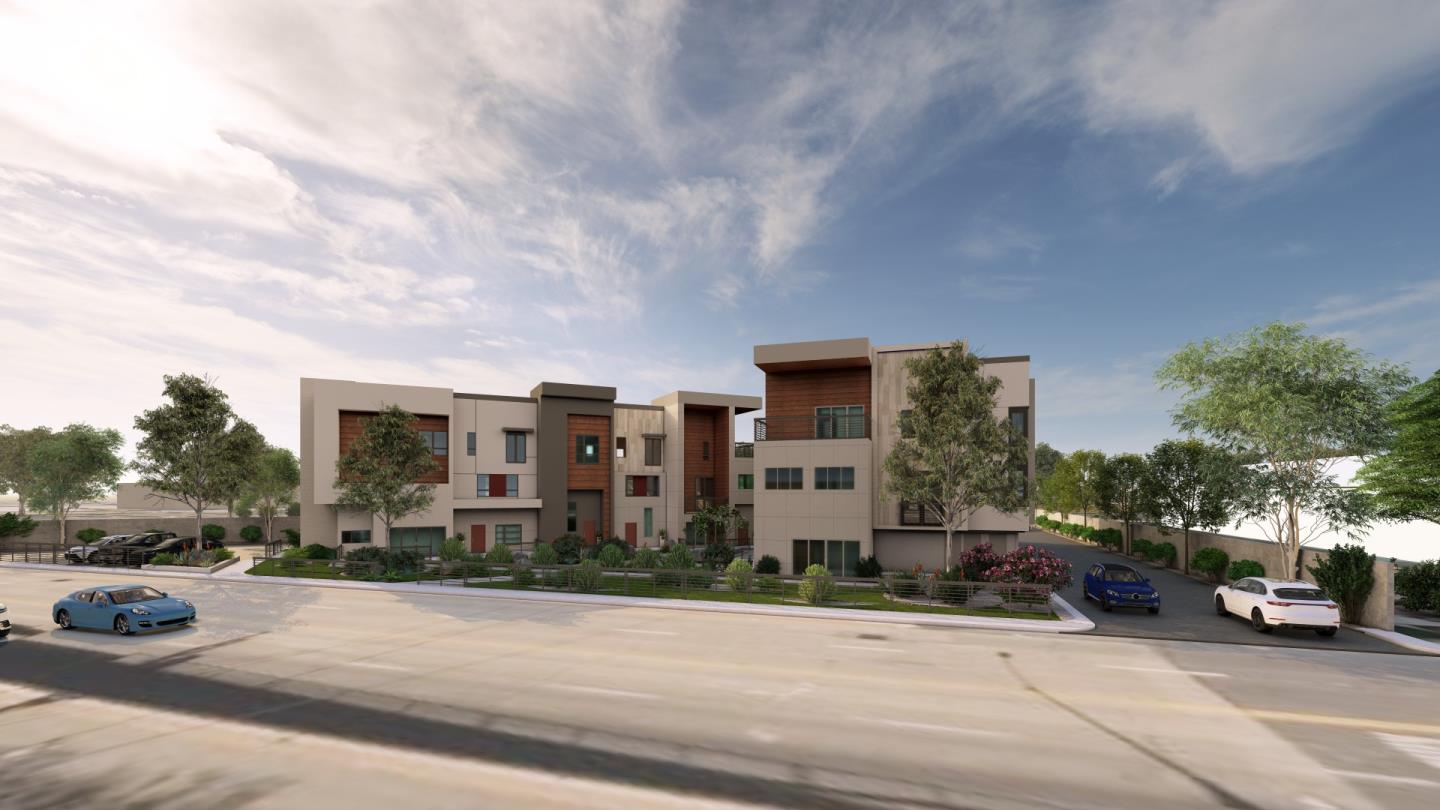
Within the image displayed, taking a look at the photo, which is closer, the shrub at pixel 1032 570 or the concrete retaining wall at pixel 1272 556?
the concrete retaining wall at pixel 1272 556

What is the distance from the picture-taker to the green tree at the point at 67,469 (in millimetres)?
47969

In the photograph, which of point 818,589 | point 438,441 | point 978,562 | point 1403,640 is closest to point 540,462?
point 438,441

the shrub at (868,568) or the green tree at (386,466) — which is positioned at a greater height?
the green tree at (386,466)

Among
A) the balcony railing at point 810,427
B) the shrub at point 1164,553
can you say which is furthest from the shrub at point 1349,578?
the balcony railing at point 810,427

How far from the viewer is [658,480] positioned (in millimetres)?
48344

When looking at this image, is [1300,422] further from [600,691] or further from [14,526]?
[14,526]

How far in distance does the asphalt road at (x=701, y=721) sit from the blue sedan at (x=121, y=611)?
48 cm

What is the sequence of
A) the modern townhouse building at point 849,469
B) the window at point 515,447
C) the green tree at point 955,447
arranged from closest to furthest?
the green tree at point 955,447
the modern townhouse building at point 849,469
the window at point 515,447

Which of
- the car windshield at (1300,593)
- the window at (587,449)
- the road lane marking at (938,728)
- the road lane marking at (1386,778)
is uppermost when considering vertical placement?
the window at (587,449)

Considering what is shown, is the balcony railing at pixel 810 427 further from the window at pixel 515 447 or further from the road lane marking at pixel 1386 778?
the road lane marking at pixel 1386 778

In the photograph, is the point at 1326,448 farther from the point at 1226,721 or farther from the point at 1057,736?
the point at 1057,736

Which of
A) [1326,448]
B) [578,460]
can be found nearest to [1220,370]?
[1326,448]

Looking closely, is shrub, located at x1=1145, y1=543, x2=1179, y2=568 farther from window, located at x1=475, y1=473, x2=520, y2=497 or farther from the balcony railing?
window, located at x1=475, y1=473, x2=520, y2=497

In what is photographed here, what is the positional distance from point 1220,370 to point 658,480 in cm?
3477
